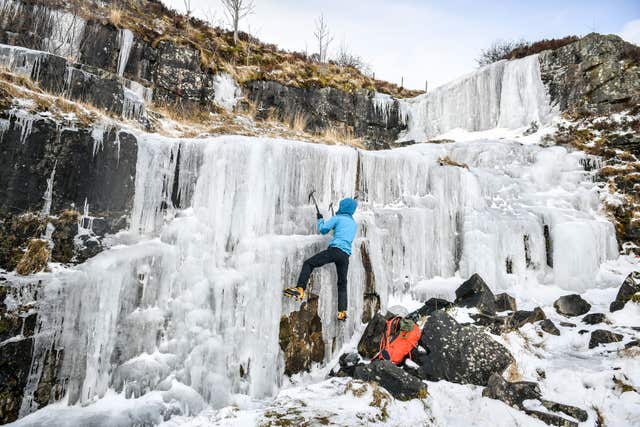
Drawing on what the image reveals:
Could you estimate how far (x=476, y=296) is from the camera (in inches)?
222

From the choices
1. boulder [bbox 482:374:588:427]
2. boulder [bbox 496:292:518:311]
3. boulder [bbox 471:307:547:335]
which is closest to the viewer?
boulder [bbox 482:374:588:427]

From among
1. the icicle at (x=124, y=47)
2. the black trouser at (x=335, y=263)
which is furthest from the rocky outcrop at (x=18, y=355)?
the icicle at (x=124, y=47)

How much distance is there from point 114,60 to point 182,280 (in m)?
9.02

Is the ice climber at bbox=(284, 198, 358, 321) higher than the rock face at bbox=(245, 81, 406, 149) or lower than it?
lower

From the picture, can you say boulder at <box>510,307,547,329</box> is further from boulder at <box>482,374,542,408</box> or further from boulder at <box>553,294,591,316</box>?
boulder at <box>482,374,542,408</box>

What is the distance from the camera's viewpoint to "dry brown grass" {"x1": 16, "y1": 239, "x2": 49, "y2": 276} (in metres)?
3.88

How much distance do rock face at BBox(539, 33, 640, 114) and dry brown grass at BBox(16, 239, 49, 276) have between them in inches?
533

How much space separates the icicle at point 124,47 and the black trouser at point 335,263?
30.4ft

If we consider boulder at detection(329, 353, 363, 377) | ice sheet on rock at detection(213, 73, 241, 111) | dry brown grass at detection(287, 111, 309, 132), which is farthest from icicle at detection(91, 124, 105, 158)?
dry brown grass at detection(287, 111, 309, 132)

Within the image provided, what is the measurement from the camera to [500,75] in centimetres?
1234

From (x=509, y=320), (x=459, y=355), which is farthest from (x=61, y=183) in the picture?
(x=509, y=320)

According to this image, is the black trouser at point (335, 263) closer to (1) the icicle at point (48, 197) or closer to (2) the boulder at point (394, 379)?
(2) the boulder at point (394, 379)

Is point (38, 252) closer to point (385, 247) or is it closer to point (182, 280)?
point (182, 280)

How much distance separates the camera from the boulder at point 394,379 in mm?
3268
